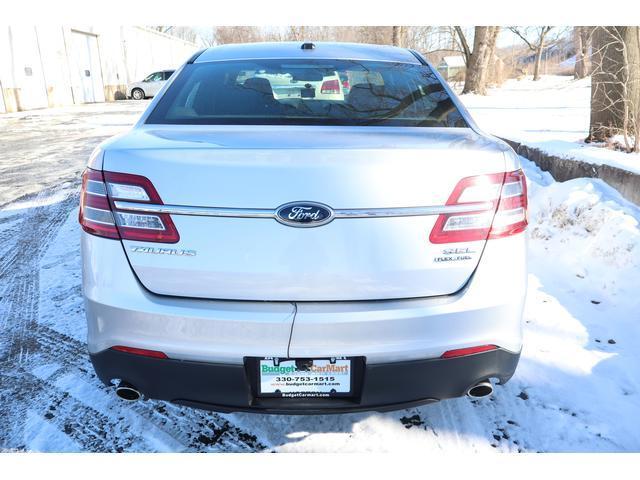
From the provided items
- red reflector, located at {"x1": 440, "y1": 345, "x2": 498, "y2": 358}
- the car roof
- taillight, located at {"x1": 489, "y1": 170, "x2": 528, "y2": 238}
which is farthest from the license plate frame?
the car roof

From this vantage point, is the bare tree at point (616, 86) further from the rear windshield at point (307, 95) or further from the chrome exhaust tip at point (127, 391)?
the chrome exhaust tip at point (127, 391)

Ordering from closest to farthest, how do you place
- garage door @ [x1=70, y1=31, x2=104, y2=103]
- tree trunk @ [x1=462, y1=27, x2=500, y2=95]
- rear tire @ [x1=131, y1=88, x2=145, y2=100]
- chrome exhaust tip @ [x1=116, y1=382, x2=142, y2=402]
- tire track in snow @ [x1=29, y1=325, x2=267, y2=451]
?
1. chrome exhaust tip @ [x1=116, y1=382, x2=142, y2=402]
2. tire track in snow @ [x1=29, y1=325, x2=267, y2=451]
3. tree trunk @ [x1=462, y1=27, x2=500, y2=95]
4. garage door @ [x1=70, y1=31, x2=104, y2=103]
5. rear tire @ [x1=131, y1=88, x2=145, y2=100]

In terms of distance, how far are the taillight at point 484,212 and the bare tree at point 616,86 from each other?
443cm

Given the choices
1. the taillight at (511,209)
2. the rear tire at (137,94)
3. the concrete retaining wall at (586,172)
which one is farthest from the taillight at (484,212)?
the rear tire at (137,94)

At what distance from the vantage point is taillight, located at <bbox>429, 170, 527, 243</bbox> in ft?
5.23

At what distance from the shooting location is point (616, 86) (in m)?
5.63

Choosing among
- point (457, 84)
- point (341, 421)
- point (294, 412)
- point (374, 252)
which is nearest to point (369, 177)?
point (374, 252)

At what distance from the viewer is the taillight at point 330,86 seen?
2586 millimetres

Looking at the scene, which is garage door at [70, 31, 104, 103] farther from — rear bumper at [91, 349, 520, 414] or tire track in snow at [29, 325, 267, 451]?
rear bumper at [91, 349, 520, 414]

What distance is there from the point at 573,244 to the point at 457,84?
93.3 ft

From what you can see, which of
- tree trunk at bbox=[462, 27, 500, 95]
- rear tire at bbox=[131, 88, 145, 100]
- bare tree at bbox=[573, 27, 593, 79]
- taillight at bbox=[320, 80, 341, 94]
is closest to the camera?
taillight at bbox=[320, 80, 341, 94]

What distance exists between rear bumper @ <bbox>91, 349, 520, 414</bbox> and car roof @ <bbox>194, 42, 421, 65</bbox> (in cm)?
173
